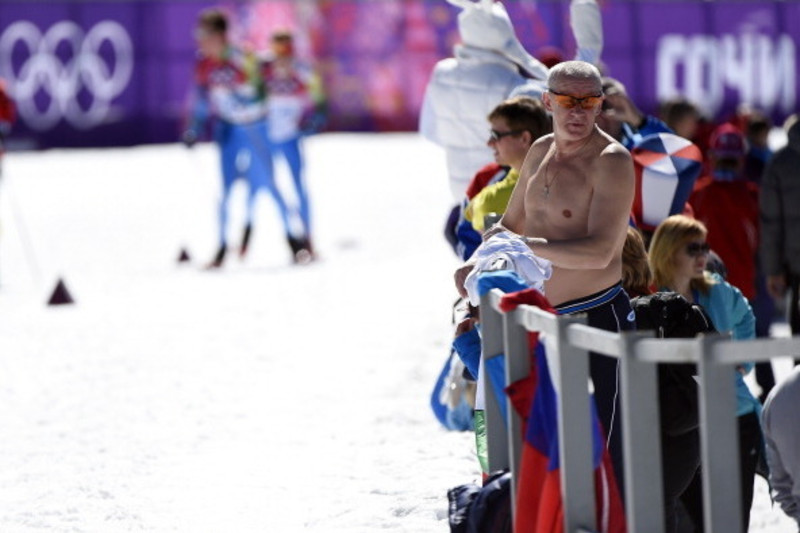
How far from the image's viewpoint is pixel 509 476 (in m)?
4.68

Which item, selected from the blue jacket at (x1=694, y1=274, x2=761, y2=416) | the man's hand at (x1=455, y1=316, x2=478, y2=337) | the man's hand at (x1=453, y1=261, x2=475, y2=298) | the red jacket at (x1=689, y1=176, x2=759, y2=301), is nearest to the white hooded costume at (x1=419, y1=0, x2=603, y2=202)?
the blue jacket at (x1=694, y1=274, x2=761, y2=416)

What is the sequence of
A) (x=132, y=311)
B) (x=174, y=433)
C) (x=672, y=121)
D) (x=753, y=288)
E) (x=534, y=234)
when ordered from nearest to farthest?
(x=534, y=234) < (x=174, y=433) < (x=753, y=288) < (x=672, y=121) < (x=132, y=311)

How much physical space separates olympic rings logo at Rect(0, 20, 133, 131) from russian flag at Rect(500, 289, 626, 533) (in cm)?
2392

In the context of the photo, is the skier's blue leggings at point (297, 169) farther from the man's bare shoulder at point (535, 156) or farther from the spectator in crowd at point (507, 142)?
the man's bare shoulder at point (535, 156)

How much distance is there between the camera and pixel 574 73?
508 cm

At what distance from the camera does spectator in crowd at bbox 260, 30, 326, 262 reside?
15500 millimetres

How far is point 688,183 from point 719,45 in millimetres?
24892

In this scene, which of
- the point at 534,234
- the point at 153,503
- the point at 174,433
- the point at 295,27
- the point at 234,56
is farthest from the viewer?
the point at 295,27

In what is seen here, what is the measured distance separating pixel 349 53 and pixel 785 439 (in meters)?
25.6

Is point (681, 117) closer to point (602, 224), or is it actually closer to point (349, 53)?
point (602, 224)

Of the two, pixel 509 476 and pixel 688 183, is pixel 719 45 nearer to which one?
pixel 688 183

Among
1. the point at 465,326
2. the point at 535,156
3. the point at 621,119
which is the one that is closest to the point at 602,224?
the point at 535,156

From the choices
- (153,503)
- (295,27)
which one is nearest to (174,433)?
(153,503)

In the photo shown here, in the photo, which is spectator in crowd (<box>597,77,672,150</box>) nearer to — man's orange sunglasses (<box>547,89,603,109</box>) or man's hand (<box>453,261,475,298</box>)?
man's orange sunglasses (<box>547,89,603,109</box>)
